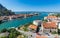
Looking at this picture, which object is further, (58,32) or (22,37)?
(58,32)

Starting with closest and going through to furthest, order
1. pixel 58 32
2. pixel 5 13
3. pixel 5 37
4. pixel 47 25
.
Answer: pixel 5 37 < pixel 58 32 < pixel 47 25 < pixel 5 13

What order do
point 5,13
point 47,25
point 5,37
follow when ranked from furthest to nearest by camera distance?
point 5,13
point 47,25
point 5,37

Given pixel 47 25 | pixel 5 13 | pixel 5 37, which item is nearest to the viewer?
pixel 5 37

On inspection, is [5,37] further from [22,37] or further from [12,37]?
[22,37]

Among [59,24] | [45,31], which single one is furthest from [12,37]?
[59,24]

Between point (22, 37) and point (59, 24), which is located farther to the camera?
point (59, 24)

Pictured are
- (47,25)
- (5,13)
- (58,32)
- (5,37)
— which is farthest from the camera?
(5,13)

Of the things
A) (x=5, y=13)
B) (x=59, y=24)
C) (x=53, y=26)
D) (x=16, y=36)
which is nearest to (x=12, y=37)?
(x=16, y=36)

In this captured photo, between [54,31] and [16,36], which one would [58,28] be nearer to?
[54,31]
